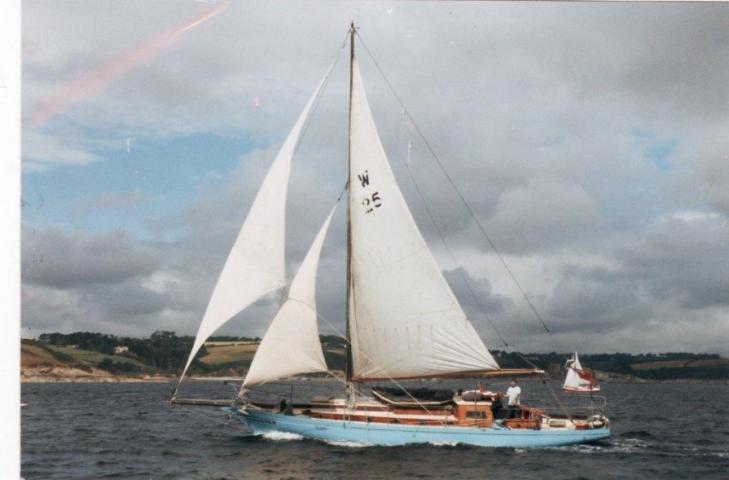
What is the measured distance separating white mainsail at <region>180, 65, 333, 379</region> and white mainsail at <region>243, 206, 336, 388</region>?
1106 mm

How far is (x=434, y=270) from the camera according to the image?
3016 centimetres

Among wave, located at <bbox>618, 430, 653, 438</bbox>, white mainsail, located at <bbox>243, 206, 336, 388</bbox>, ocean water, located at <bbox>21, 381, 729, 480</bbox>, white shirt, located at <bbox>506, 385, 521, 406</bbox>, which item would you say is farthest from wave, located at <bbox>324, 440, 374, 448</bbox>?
wave, located at <bbox>618, 430, 653, 438</bbox>

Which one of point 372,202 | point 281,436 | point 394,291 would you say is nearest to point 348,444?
point 281,436

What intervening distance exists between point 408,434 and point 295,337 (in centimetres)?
610

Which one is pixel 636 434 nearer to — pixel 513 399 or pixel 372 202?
pixel 513 399

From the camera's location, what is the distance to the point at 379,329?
3036cm

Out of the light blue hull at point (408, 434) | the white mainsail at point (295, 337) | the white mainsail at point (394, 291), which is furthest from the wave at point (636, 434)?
the white mainsail at point (295, 337)

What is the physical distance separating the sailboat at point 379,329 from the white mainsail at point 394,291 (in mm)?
42

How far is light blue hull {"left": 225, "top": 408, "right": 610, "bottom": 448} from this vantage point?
97.8 feet

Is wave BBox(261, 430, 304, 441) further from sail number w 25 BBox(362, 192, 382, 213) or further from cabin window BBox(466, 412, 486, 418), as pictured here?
sail number w 25 BBox(362, 192, 382, 213)

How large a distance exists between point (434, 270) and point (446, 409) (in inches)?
232

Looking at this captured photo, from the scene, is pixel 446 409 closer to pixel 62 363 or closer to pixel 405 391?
pixel 405 391
